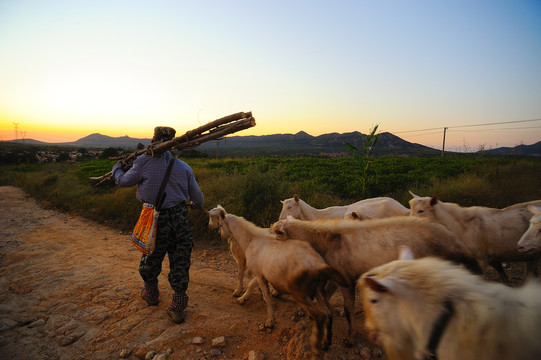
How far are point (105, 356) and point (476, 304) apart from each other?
411cm

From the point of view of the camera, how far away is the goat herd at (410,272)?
1553 mm

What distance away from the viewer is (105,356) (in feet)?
11.0

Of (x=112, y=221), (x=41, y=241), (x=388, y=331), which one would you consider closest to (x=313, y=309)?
(x=388, y=331)

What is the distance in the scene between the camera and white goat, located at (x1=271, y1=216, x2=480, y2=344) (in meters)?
3.24

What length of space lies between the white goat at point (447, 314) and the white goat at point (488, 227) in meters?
3.41

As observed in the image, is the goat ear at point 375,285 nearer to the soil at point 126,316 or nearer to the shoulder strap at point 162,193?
the soil at point 126,316

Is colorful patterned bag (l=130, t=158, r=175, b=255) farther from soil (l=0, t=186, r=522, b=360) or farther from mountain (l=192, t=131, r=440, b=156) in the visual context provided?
mountain (l=192, t=131, r=440, b=156)

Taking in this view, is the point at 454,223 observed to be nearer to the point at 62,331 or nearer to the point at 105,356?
the point at 105,356

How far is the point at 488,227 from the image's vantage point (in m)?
4.73

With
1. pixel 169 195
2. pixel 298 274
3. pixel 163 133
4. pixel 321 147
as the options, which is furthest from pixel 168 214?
pixel 321 147

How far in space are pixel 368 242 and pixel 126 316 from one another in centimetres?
386

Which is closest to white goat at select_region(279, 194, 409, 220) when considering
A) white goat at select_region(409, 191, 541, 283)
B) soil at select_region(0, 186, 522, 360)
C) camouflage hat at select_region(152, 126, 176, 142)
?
white goat at select_region(409, 191, 541, 283)

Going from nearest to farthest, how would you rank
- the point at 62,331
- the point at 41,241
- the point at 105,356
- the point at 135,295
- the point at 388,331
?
the point at 388,331
the point at 105,356
the point at 62,331
the point at 135,295
the point at 41,241

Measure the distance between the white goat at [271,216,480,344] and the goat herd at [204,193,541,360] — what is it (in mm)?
12
